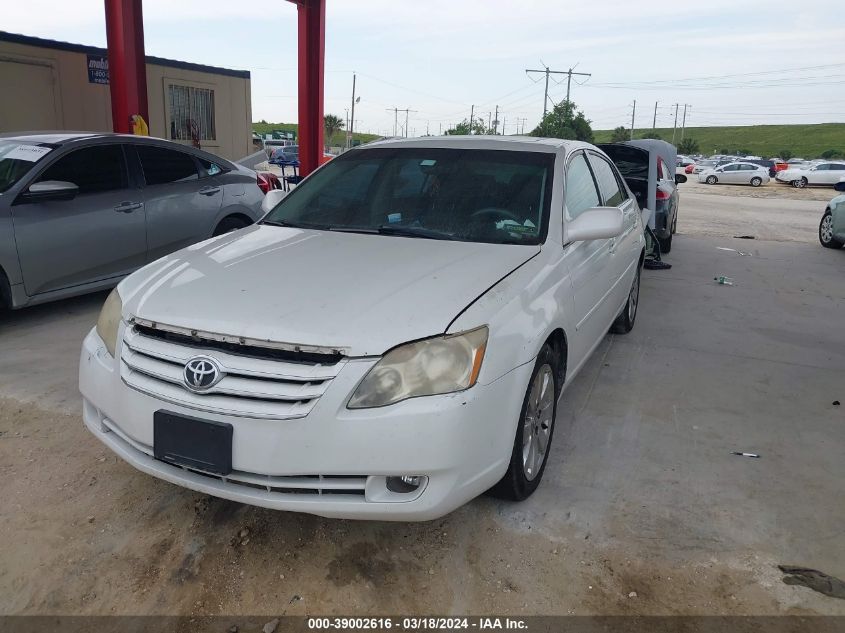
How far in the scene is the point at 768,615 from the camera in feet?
7.63

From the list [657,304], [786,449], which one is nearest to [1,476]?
[786,449]

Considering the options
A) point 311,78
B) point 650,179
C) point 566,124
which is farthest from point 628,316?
point 566,124

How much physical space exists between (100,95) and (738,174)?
33.5 metres

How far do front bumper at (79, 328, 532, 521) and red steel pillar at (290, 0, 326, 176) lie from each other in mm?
11248

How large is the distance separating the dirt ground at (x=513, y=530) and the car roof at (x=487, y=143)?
4.97ft

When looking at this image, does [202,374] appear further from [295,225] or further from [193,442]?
[295,225]

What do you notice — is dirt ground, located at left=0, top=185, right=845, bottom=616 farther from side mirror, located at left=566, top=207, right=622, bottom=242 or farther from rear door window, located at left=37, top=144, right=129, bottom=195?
rear door window, located at left=37, top=144, right=129, bottom=195

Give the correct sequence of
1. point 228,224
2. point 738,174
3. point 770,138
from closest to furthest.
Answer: point 228,224
point 738,174
point 770,138

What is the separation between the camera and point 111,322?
9.02 feet

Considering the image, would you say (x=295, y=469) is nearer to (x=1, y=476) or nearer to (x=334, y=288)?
(x=334, y=288)

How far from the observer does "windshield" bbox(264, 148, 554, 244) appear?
3377 millimetres

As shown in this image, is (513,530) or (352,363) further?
(513,530)

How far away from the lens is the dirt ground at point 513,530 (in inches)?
93.7

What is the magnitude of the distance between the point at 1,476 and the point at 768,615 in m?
3.19
